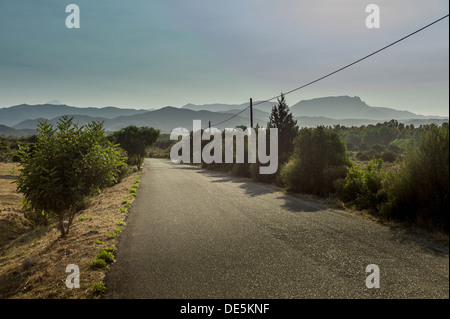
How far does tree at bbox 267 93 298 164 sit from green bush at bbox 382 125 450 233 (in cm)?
1681

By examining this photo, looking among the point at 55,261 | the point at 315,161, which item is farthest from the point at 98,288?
the point at 315,161

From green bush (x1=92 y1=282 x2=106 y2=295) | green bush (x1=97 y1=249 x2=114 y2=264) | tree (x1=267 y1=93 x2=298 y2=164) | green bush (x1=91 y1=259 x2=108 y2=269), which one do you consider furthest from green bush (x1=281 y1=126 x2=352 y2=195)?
green bush (x1=92 y1=282 x2=106 y2=295)

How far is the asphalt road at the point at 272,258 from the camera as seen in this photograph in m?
4.43

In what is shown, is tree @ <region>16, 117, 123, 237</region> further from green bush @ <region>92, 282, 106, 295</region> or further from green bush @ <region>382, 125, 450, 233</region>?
green bush @ <region>382, 125, 450, 233</region>

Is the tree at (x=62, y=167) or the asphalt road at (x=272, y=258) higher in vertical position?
the tree at (x=62, y=167)

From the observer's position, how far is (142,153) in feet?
137

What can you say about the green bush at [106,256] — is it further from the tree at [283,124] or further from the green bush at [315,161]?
the tree at [283,124]

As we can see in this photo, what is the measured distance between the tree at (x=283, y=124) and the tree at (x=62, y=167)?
17.8 m

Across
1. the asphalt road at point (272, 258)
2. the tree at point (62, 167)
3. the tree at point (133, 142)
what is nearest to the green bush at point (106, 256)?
the asphalt road at point (272, 258)

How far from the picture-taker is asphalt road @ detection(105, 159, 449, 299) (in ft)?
14.5

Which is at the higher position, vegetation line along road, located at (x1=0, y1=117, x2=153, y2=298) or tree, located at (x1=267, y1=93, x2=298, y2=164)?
tree, located at (x1=267, y1=93, x2=298, y2=164)

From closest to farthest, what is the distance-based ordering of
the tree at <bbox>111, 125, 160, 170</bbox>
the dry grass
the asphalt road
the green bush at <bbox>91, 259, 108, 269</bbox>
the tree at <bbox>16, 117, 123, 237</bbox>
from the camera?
the asphalt road, the dry grass, the green bush at <bbox>91, 259, 108, 269</bbox>, the tree at <bbox>16, 117, 123, 237</bbox>, the tree at <bbox>111, 125, 160, 170</bbox>

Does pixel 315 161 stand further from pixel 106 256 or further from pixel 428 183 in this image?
pixel 106 256
